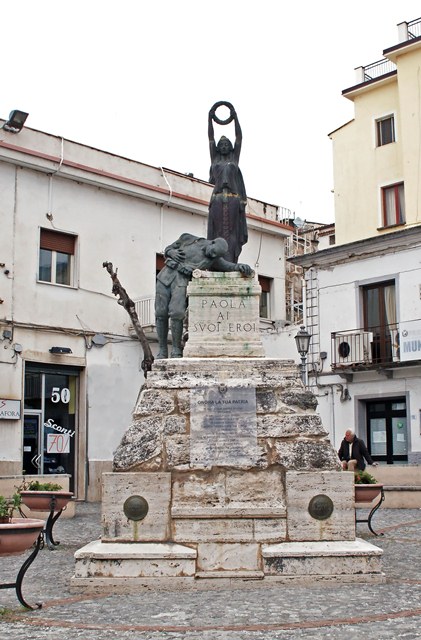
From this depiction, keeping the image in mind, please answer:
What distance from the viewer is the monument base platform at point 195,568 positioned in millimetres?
6637

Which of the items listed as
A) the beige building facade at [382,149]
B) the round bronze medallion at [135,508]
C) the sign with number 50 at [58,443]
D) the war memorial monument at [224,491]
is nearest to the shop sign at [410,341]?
the beige building facade at [382,149]

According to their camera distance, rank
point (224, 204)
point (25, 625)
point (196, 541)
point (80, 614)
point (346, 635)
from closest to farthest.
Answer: point (346, 635), point (25, 625), point (80, 614), point (196, 541), point (224, 204)

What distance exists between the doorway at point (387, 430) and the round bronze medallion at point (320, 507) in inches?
571

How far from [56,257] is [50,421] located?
369 centimetres

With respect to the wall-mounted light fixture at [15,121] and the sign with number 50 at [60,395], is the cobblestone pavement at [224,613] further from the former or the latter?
the wall-mounted light fixture at [15,121]

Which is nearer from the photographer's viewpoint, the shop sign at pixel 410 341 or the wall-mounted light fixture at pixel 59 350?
the wall-mounted light fixture at pixel 59 350

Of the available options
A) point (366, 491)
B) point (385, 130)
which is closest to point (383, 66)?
point (385, 130)

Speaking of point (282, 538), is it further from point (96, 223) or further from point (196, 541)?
point (96, 223)

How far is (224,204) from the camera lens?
8.87m

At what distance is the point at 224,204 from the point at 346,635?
5010 millimetres

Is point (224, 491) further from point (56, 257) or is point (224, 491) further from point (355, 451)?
point (56, 257)

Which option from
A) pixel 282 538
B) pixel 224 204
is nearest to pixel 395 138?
pixel 224 204

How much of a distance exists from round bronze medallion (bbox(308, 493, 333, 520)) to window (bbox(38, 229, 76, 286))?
12918mm

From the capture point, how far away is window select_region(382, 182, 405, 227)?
2298cm
